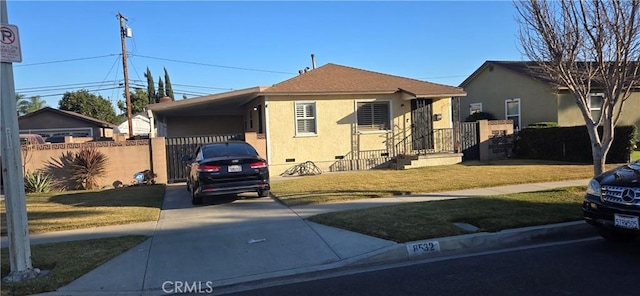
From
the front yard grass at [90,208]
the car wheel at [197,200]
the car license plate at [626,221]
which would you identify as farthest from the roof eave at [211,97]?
the car license plate at [626,221]

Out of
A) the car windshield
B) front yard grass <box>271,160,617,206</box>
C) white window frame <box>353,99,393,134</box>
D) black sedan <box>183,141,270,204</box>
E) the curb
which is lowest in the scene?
the curb

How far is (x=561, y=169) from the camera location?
1387 cm

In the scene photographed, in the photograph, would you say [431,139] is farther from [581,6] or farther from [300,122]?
[581,6]

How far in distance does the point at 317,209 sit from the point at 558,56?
5.55 metres

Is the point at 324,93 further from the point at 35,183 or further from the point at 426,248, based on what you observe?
the point at 426,248

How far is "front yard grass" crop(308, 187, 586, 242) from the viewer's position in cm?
686

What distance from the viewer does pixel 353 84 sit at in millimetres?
18125

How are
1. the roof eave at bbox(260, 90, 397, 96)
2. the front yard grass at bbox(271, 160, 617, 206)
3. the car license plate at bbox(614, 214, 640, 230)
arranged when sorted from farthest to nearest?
the roof eave at bbox(260, 90, 397, 96), the front yard grass at bbox(271, 160, 617, 206), the car license plate at bbox(614, 214, 640, 230)

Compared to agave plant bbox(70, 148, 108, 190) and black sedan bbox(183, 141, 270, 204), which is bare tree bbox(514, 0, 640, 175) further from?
agave plant bbox(70, 148, 108, 190)

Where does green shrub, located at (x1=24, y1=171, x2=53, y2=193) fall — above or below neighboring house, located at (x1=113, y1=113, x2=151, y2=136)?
below

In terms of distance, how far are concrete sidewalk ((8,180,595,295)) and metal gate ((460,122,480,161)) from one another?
36.7 ft

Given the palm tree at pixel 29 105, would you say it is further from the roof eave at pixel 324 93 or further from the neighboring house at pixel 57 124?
the roof eave at pixel 324 93

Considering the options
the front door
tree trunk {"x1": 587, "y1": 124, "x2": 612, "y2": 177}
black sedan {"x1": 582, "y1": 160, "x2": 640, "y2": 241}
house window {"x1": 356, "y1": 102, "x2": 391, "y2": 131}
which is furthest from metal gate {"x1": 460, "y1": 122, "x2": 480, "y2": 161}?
black sedan {"x1": 582, "y1": 160, "x2": 640, "y2": 241}

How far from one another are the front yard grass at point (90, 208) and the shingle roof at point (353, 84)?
6.30 m
